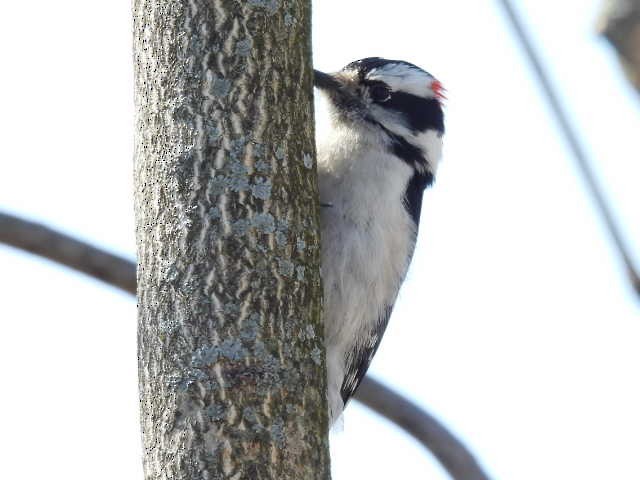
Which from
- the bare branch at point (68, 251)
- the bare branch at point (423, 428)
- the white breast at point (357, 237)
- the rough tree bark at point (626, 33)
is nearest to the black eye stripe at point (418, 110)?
the white breast at point (357, 237)

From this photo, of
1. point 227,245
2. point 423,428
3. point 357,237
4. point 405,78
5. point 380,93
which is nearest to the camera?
point 227,245

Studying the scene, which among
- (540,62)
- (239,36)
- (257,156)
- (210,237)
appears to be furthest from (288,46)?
(540,62)

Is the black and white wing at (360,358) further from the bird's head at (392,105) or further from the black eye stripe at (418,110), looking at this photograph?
the black eye stripe at (418,110)

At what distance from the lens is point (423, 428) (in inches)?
190

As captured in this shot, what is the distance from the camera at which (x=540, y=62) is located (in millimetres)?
1507

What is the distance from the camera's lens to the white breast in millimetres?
4207

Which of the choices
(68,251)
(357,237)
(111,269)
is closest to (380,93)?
(357,237)

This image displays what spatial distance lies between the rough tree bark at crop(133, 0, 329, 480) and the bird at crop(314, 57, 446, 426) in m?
1.12

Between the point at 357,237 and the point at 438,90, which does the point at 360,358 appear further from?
the point at 438,90

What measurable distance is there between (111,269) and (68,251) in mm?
208

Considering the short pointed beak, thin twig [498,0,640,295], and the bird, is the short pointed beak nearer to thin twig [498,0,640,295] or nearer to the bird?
Result: the bird

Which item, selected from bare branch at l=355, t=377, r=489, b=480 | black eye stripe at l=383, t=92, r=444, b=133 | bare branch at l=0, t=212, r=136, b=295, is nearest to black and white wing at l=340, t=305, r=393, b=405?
bare branch at l=355, t=377, r=489, b=480

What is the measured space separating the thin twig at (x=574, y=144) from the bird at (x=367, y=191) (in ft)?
8.16

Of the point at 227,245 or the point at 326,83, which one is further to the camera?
the point at 326,83
